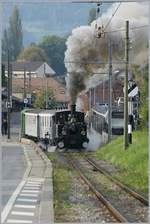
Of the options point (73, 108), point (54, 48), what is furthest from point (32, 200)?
point (73, 108)

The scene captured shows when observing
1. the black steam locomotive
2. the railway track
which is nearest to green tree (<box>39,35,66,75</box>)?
the railway track

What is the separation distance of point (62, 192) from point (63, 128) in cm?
1154

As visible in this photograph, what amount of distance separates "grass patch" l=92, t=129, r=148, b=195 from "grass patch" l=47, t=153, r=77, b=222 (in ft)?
3.67

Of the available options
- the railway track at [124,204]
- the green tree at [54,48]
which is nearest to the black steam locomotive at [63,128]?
the railway track at [124,204]

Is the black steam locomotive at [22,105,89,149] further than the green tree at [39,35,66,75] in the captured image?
Yes

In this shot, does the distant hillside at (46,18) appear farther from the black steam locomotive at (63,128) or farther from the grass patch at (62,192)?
the black steam locomotive at (63,128)

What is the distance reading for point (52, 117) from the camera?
2092 centimetres

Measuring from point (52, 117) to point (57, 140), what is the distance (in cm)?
114

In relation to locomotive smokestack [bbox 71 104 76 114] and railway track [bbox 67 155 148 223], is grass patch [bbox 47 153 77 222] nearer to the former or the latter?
railway track [bbox 67 155 148 223]

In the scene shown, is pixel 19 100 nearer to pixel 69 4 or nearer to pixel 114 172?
pixel 114 172

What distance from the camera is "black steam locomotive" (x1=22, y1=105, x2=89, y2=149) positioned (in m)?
21.0

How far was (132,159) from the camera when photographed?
14.6 metres

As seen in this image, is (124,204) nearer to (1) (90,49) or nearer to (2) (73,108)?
(1) (90,49)

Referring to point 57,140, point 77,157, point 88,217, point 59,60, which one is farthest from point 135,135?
point 88,217
